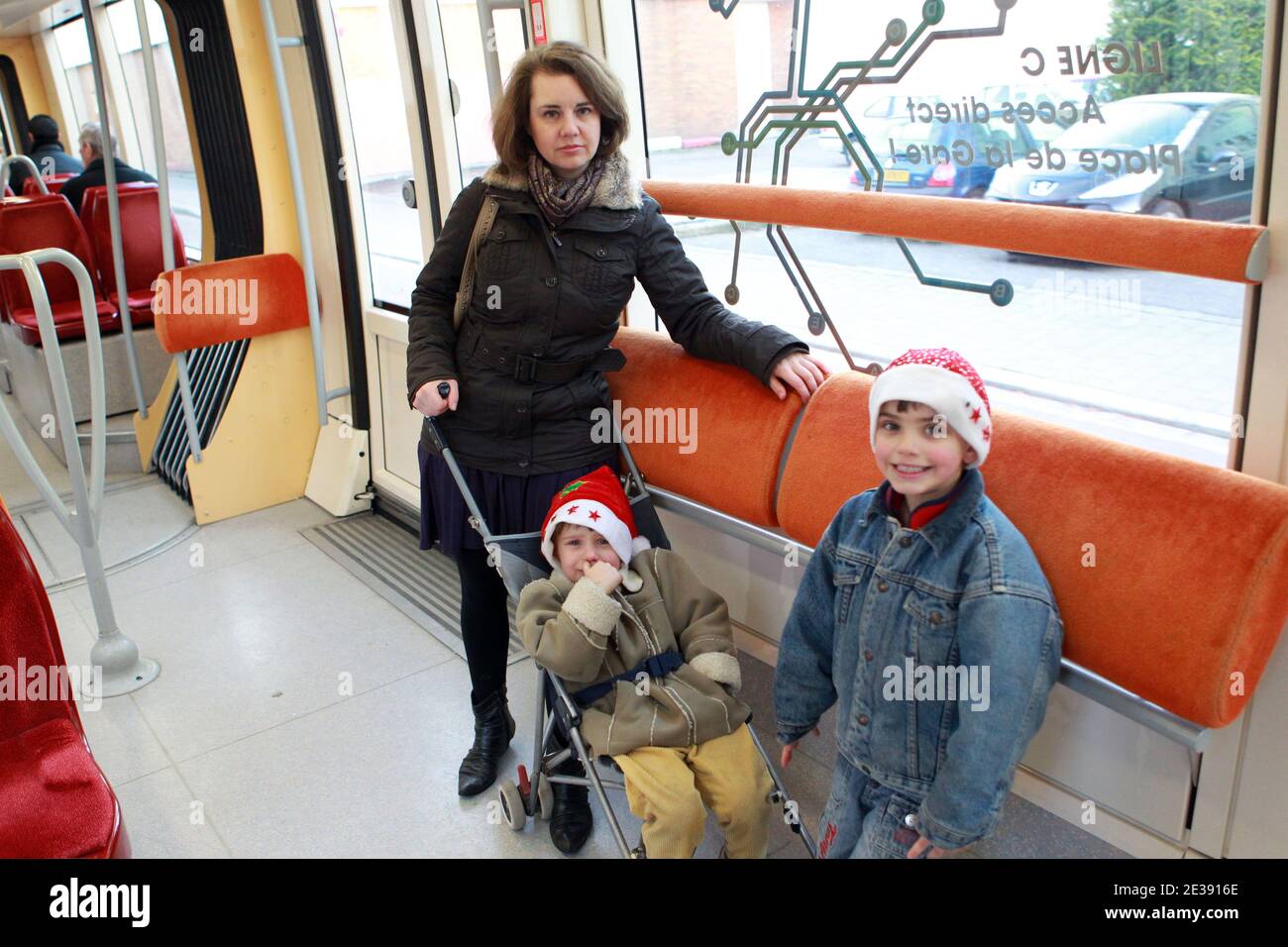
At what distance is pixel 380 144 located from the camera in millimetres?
4504

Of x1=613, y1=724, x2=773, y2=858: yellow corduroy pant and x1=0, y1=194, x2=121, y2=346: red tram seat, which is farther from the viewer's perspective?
x1=0, y1=194, x2=121, y2=346: red tram seat

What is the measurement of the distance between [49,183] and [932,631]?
933cm

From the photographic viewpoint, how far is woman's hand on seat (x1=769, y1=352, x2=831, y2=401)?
2.45 m

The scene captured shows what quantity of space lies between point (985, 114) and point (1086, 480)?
3.00ft

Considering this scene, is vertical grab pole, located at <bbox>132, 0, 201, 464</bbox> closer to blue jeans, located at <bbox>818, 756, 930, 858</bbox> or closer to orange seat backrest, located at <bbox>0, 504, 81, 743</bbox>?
orange seat backrest, located at <bbox>0, 504, 81, 743</bbox>

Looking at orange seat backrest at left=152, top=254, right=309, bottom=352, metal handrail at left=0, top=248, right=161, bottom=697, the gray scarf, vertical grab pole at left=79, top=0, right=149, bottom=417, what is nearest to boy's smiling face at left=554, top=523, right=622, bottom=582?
the gray scarf

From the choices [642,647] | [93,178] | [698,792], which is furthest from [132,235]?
[698,792]

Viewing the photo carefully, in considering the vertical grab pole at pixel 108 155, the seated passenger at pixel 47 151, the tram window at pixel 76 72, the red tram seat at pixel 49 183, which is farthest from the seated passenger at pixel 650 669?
the tram window at pixel 76 72

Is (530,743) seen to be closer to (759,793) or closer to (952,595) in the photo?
(759,793)

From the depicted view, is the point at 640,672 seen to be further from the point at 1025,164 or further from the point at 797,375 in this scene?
the point at 1025,164

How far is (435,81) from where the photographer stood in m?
3.81

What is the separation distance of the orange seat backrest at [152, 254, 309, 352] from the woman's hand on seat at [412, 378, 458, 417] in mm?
2325

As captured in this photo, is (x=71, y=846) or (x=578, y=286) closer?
(x=71, y=846)

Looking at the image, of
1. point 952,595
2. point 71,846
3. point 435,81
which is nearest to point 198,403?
point 435,81
